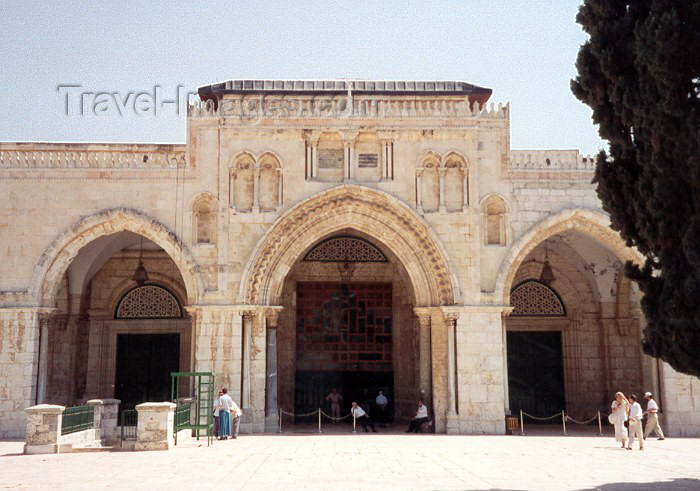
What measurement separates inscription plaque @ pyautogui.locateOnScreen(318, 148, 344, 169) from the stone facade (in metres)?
0.04

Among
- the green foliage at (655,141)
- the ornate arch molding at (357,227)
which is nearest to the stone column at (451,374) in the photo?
the ornate arch molding at (357,227)

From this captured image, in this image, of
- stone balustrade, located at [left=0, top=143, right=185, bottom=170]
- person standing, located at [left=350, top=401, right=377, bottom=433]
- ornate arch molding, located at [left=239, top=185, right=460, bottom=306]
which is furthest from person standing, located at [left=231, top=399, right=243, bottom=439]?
stone balustrade, located at [left=0, top=143, right=185, bottom=170]

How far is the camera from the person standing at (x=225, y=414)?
16047 mm

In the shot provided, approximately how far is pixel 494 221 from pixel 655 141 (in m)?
9.22

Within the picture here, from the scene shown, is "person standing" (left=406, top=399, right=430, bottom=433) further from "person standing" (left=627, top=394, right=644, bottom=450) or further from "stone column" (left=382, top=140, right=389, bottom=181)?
"stone column" (left=382, top=140, right=389, bottom=181)

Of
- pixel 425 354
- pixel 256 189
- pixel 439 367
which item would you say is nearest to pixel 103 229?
pixel 256 189

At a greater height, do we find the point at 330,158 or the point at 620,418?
the point at 330,158

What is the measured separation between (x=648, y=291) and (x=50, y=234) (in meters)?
13.5

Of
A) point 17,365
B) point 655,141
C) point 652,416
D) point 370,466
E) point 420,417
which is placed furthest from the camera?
point 420,417

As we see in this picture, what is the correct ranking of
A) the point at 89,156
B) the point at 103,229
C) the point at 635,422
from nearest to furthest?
1. the point at 635,422
2. the point at 103,229
3. the point at 89,156

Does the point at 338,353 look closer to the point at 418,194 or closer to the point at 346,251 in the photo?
the point at 346,251

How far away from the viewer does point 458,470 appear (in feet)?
36.0

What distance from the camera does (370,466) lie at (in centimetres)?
1134

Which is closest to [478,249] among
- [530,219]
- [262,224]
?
[530,219]
